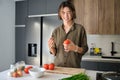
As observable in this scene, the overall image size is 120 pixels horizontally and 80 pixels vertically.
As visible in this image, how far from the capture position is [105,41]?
11.2 ft

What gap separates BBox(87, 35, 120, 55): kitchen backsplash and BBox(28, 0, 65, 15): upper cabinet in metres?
0.96

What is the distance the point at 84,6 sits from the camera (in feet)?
10.5

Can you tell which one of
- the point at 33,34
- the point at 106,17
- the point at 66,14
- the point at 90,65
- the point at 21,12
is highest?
the point at 21,12

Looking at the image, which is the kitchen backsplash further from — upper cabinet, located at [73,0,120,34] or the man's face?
the man's face

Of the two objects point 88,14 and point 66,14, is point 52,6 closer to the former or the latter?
point 88,14

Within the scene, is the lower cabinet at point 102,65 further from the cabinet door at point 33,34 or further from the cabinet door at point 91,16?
the cabinet door at point 33,34

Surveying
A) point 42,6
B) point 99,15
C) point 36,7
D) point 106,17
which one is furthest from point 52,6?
point 106,17

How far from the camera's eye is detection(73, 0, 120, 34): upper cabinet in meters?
3.03

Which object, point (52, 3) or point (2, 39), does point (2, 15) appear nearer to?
point (2, 39)

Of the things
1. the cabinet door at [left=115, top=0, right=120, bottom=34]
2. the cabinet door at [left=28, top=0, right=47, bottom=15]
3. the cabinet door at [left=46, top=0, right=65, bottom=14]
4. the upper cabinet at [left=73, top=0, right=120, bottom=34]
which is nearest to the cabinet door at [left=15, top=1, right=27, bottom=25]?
the cabinet door at [left=28, top=0, right=47, bottom=15]

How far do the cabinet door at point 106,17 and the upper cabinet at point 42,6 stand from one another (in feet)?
2.56

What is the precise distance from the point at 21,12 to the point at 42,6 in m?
0.49

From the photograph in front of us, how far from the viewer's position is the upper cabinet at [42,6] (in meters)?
3.08

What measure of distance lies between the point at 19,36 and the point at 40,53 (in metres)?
0.65
